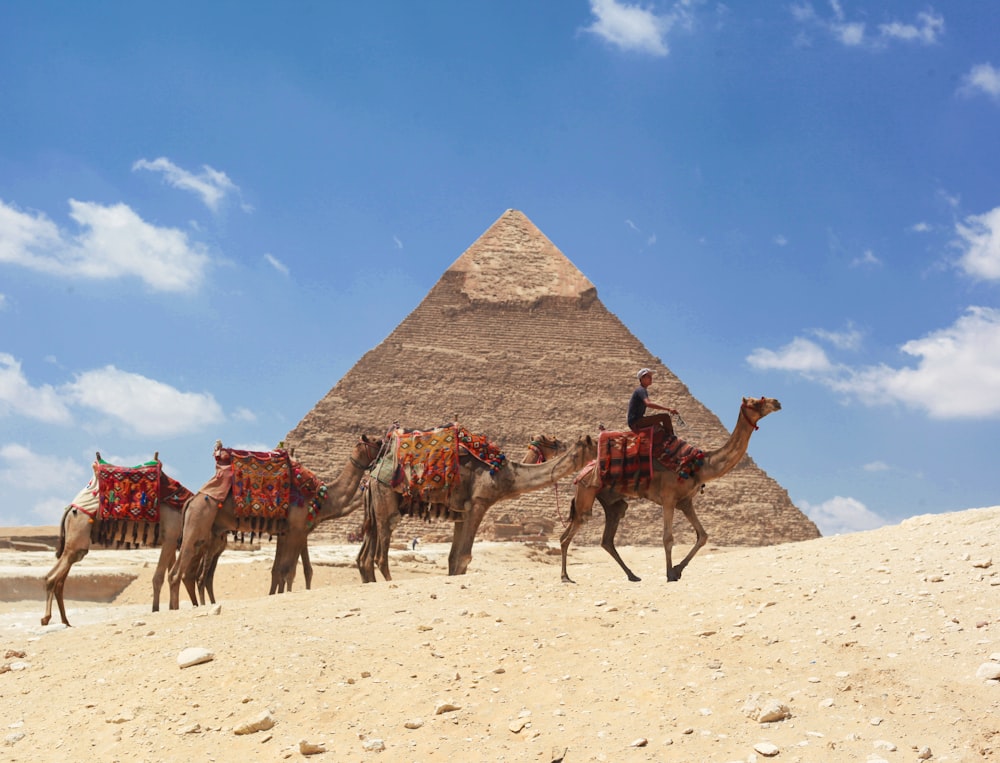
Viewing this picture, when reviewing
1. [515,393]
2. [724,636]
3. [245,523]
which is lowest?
[724,636]

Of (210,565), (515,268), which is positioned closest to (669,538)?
(210,565)

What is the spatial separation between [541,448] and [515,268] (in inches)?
3695

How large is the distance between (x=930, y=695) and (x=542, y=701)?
1.44 m

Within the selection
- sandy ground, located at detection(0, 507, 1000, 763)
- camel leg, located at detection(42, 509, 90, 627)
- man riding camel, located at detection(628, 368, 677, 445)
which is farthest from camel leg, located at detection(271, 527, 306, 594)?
man riding camel, located at detection(628, 368, 677, 445)

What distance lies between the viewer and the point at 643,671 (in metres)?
4.54

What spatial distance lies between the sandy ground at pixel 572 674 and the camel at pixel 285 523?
1927 mm

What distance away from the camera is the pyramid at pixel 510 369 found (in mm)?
93750

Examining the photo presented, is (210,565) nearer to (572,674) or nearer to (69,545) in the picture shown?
(69,545)

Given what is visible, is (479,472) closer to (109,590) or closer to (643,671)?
(643,671)

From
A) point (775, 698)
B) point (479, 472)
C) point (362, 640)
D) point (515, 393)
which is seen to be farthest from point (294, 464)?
point (515, 393)

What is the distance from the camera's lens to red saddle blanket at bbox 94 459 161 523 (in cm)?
880

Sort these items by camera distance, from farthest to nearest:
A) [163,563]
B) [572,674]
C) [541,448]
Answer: [541,448]
[163,563]
[572,674]

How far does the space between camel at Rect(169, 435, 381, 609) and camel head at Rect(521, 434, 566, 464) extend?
142cm

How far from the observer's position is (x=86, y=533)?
8.71 m
